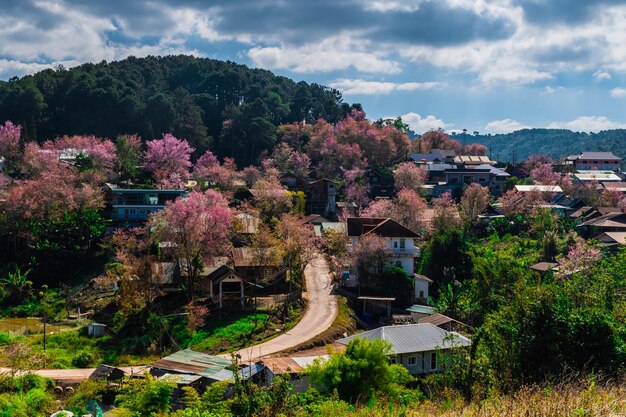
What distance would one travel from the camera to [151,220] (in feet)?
126

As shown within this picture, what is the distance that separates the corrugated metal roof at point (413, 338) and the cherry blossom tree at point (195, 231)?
12.2 m

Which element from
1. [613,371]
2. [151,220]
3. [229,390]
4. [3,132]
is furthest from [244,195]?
[613,371]

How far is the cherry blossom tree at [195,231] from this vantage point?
32125mm

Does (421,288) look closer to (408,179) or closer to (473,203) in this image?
(473,203)

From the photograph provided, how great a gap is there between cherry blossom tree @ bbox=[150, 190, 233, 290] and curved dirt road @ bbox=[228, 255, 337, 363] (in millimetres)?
5901

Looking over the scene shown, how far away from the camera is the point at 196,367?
829 inches

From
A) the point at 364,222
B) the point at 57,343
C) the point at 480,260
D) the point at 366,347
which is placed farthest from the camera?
the point at 364,222

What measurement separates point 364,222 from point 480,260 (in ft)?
25.3

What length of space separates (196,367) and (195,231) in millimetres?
12214

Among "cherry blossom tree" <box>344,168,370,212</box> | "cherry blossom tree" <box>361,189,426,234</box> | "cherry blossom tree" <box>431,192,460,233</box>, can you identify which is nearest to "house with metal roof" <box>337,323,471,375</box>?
"cherry blossom tree" <box>431,192,460,233</box>

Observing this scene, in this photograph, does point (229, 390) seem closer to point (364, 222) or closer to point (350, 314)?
point (350, 314)

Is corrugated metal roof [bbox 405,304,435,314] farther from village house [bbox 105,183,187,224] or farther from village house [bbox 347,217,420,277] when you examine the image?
village house [bbox 105,183,187,224]

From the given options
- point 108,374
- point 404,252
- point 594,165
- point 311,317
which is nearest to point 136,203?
point 311,317

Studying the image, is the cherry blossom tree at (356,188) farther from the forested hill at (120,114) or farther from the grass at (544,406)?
the grass at (544,406)
